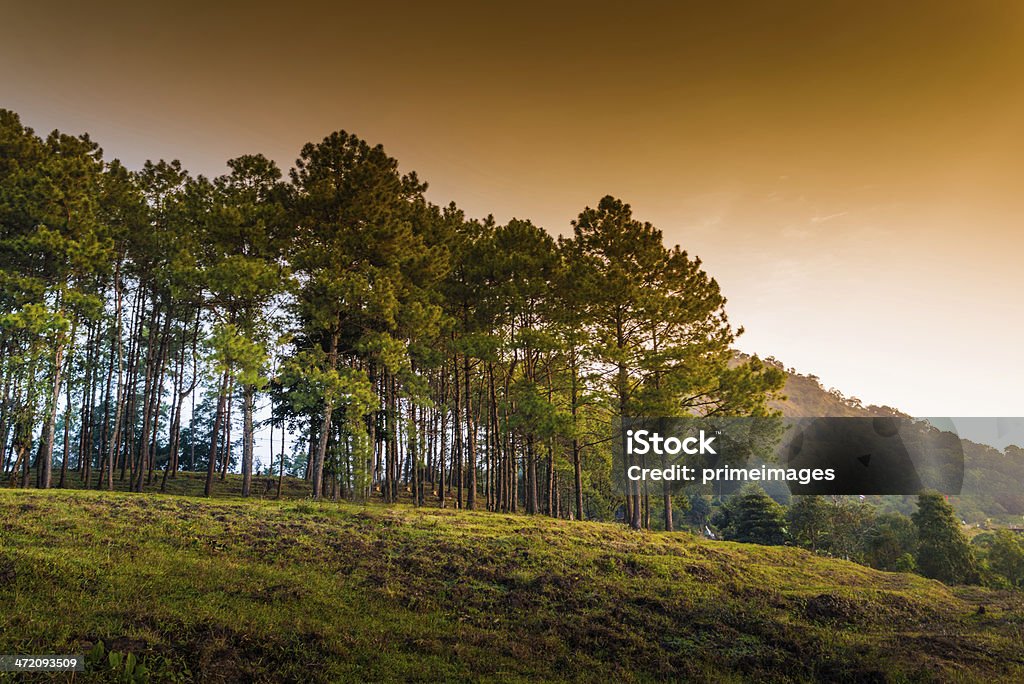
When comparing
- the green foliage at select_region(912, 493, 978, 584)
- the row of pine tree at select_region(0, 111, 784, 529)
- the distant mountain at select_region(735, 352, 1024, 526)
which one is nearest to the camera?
the row of pine tree at select_region(0, 111, 784, 529)

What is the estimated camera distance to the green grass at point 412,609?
7.74m

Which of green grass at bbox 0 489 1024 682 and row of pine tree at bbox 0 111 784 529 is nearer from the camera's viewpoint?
green grass at bbox 0 489 1024 682

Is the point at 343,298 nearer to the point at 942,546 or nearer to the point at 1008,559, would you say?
the point at 942,546

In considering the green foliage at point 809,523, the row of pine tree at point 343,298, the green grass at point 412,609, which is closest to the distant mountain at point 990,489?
the green foliage at point 809,523

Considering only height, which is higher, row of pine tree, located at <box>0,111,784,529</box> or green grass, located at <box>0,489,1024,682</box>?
row of pine tree, located at <box>0,111,784,529</box>

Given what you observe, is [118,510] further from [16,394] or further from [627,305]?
[627,305]

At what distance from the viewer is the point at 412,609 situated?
1058 cm

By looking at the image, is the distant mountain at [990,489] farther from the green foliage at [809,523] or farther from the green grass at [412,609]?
the green grass at [412,609]

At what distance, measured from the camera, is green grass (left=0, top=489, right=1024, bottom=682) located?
7.74 meters

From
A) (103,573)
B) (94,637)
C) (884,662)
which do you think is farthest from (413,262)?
(884,662)

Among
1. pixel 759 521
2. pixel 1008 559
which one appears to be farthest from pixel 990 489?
pixel 759 521

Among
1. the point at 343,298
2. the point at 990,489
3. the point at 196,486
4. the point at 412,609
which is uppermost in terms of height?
the point at 343,298

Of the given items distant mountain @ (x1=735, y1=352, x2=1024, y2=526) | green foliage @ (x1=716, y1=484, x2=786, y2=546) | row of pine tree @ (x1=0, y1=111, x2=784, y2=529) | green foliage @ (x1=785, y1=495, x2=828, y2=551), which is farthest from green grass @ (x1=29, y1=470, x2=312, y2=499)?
distant mountain @ (x1=735, y1=352, x2=1024, y2=526)

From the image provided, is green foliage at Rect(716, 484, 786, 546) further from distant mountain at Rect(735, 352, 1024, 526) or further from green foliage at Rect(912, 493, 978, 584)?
distant mountain at Rect(735, 352, 1024, 526)
